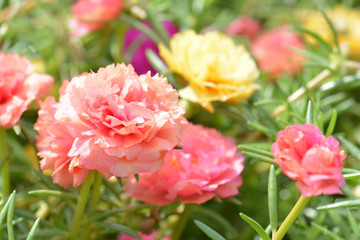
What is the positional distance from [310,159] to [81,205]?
215 mm

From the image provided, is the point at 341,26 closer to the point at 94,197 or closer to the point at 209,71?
the point at 209,71

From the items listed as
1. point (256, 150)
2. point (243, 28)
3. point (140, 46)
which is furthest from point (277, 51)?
Result: point (256, 150)

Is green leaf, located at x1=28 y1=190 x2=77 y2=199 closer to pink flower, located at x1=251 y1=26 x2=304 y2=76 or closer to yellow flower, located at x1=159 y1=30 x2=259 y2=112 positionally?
yellow flower, located at x1=159 y1=30 x2=259 y2=112

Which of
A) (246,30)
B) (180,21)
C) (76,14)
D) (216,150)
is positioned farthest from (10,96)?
(246,30)

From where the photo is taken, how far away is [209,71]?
21.4 inches

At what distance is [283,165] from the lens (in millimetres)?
365

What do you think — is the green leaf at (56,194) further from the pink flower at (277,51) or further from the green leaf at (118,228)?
the pink flower at (277,51)

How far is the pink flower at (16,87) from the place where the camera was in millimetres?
426

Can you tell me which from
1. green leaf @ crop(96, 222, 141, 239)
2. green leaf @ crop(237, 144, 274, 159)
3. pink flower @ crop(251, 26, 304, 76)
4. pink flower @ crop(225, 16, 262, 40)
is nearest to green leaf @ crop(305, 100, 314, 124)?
green leaf @ crop(237, 144, 274, 159)

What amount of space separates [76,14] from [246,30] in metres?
0.38

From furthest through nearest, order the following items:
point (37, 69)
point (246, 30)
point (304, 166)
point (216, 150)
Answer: point (246, 30) → point (37, 69) → point (216, 150) → point (304, 166)

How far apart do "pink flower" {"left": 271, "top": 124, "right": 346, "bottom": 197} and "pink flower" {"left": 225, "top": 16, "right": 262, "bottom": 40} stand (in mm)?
598

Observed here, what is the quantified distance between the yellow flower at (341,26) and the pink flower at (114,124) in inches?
22.0

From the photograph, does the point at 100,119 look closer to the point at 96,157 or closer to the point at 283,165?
the point at 96,157
